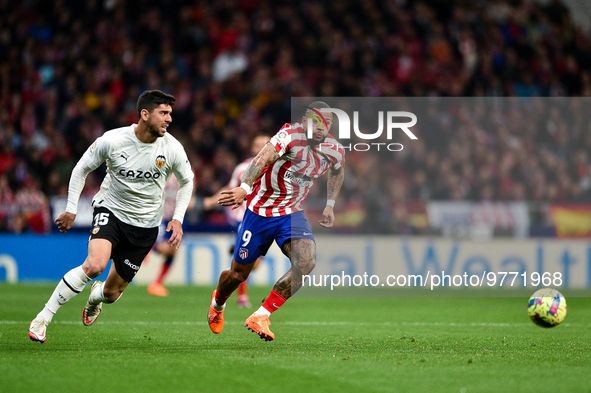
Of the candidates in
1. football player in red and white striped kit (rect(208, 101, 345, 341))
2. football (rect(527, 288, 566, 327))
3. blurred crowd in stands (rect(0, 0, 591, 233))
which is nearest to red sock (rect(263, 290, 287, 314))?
football player in red and white striped kit (rect(208, 101, 345, 341))

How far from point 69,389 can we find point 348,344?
2.95 meters

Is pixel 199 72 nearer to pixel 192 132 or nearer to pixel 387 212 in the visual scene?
pixel 192 132

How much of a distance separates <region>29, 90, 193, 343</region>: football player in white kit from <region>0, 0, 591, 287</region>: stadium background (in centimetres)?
710

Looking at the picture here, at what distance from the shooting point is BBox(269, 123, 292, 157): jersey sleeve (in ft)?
22.6

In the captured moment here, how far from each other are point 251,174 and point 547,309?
312cm

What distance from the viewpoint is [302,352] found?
21.3 ft

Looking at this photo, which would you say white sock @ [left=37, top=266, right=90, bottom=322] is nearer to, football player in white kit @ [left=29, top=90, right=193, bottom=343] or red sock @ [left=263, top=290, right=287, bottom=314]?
football player in white kit @ [left=29, top=90, right=193, bottom=343]

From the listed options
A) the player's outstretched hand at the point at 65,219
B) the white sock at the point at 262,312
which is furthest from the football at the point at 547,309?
the player's outstretched hand at the point at 65,219

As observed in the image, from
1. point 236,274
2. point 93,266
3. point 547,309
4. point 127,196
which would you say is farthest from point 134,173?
point 547,309

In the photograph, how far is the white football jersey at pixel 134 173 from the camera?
22.2ft

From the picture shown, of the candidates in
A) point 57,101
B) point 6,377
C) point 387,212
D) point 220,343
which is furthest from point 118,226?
point 57,101

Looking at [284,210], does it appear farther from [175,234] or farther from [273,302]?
[175,234]

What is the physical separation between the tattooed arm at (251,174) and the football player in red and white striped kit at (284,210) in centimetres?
1

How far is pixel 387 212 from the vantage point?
573 inches
